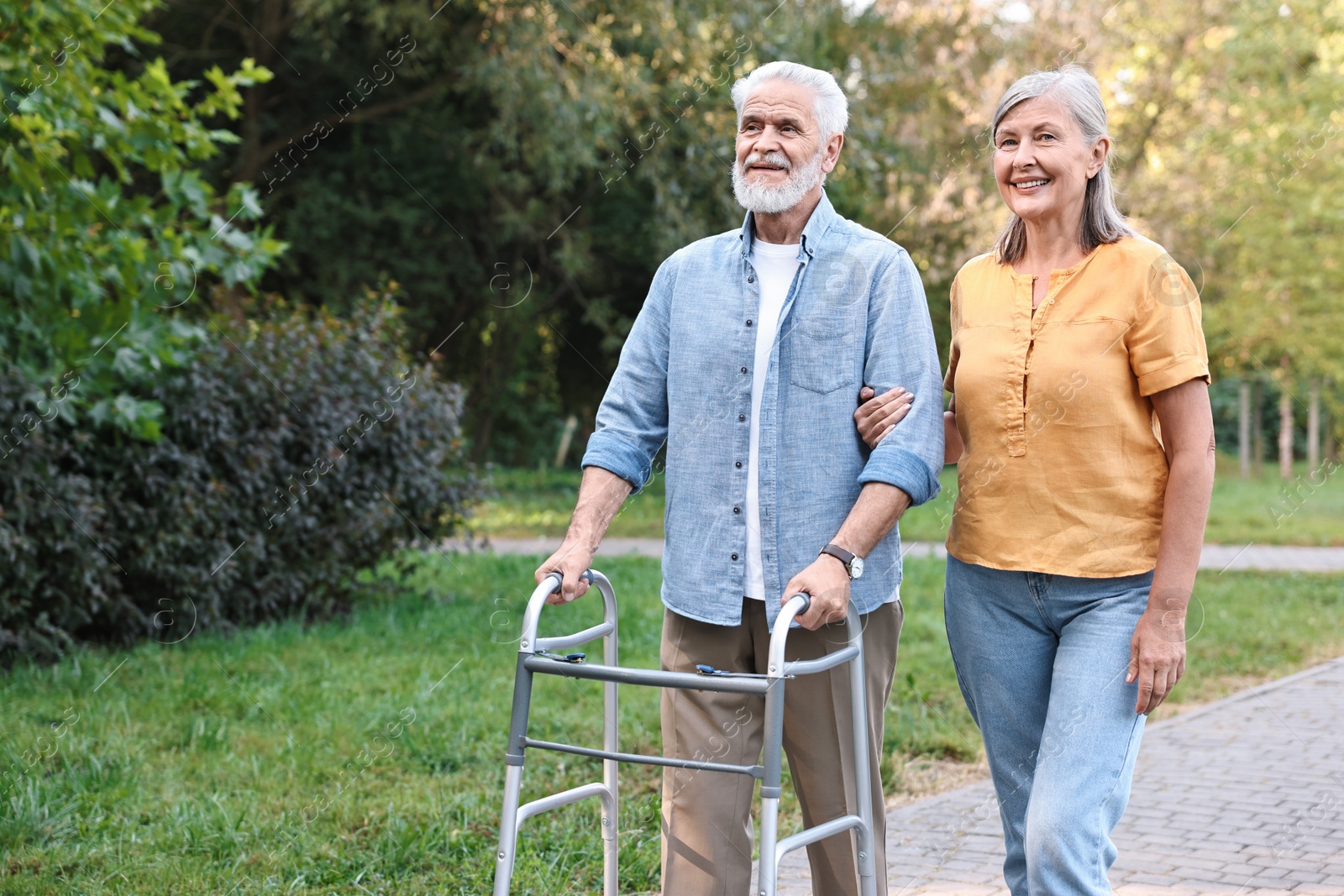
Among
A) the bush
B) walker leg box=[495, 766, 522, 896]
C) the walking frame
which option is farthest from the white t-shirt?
the bush

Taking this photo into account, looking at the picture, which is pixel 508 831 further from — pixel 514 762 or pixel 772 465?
pixel 772 465

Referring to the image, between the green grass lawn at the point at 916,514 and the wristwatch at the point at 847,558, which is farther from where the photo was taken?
the green grass lawn at the point at 916,514

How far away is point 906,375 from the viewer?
3.04m

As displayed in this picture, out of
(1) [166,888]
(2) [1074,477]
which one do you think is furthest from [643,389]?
(1) [166,888]

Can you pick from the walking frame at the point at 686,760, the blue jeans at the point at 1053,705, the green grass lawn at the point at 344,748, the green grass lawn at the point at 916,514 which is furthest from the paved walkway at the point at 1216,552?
the blue jeans at the point at 1053,705

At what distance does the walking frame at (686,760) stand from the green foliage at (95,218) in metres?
4.45

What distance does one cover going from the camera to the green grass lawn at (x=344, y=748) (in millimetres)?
4449

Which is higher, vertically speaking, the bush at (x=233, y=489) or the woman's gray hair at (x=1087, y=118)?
the woman's gray hair at (x=1087, y=118)

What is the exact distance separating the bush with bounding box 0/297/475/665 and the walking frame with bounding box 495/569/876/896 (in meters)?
4.59

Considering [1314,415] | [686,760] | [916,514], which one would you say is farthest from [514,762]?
[1314,415]

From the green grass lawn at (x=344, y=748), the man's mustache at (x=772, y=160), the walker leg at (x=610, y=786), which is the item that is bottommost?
the green grass lawn at (x=344, y=748)

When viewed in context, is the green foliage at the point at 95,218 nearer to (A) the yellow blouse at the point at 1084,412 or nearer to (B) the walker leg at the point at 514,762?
A: (B) the walker leg at the point at 514,762

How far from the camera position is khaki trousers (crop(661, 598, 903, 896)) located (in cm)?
311

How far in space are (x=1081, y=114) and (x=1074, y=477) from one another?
0.80 metres
